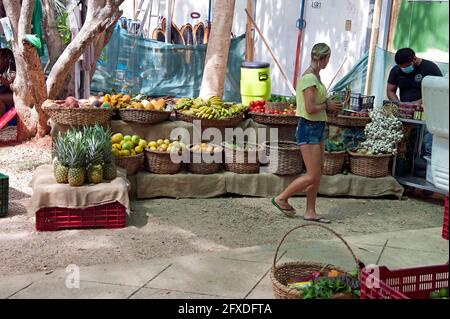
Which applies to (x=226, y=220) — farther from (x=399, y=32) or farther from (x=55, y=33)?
(x=55, y=33)

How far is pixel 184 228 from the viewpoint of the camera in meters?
6.93

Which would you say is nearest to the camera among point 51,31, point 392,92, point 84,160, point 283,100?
point 84,160

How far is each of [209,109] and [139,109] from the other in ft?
3.19

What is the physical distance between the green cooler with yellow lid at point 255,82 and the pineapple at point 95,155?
340 cm

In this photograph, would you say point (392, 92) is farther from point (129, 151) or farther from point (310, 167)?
point (129, 151)

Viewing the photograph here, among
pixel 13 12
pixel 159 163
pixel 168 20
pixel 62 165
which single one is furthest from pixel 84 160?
pixel 168 20

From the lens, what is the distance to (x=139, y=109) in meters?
8.09

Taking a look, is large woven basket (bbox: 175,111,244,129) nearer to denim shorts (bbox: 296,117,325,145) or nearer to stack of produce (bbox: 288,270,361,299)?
denim shorts (bbox: 296,117,325,145)

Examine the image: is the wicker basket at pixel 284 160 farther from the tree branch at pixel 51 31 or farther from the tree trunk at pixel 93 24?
the tree branch at pixel 51 31

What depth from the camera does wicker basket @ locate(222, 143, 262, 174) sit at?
8.09 meters

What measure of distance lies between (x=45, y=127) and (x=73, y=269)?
223 inches

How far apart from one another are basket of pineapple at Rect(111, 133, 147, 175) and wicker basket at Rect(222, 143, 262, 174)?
3.64 feet

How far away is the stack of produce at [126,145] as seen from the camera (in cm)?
776

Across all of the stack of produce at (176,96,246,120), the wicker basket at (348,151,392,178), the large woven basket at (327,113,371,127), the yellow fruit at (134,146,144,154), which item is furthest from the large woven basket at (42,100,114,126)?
the wicker basket at (348,151,392,178)
